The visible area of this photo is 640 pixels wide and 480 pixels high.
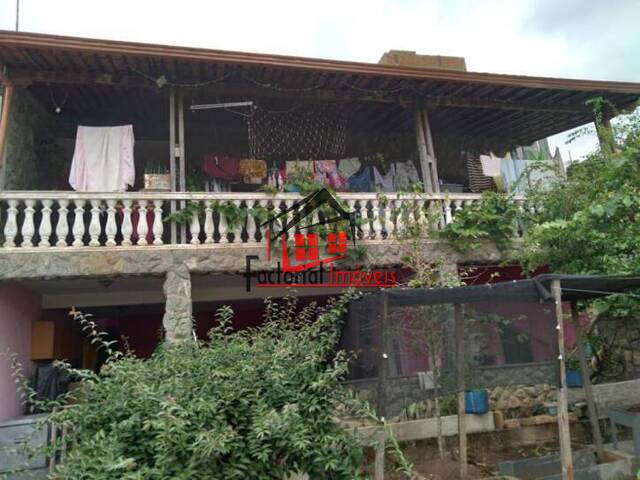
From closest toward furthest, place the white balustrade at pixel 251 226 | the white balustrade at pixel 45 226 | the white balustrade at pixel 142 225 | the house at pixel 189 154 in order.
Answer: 1. the white balustrade at pixel 45 226
2. the house at pixel 189 154
3. the white balustrade at pixel 142 225
4. the white balustrade at pixel 251 226

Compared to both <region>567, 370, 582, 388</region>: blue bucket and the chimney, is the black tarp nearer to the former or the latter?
<region>567, 370, 582, 388</region>: blue bucket

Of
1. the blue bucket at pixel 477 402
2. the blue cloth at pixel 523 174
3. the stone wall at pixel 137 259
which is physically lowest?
the blue bucket at pixel 477 402

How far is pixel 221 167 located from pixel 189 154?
1.24 metres

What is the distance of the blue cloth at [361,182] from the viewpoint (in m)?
7.49

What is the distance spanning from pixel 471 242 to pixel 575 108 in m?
3.43

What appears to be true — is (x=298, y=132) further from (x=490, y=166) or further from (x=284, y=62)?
(x=490, y=166)

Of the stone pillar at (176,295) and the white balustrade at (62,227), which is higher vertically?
the white balustrade at (62,227)

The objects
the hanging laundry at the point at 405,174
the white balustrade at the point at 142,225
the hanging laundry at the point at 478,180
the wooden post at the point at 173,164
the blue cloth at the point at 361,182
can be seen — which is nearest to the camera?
the white balustrade at the point at 142,225

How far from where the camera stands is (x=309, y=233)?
6.02 metres

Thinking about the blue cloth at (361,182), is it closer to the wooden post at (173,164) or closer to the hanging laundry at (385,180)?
the hanging laundry at (385,180)

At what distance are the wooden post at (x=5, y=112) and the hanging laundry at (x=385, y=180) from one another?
518 cm

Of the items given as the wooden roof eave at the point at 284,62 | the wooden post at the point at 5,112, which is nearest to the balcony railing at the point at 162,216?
the wooden post at the point at 5,112

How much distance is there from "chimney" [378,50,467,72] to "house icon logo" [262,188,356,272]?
17.9ft

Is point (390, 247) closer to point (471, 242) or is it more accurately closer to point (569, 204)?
point (471, 242)
